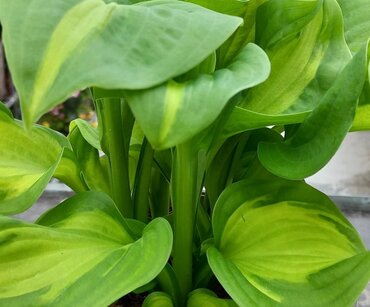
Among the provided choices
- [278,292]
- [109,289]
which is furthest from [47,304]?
[278,292]

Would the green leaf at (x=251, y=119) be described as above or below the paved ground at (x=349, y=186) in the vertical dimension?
above

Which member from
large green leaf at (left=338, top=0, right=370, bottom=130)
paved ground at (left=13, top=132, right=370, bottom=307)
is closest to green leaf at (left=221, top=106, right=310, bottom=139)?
large green leaf at (left=338, top=0, right=370, bottom=130)

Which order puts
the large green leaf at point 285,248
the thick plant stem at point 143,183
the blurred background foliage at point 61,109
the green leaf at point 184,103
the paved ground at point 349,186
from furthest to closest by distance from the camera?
the blurred background foliage at point 61,109, the paved ground at point 349,186, the thick plant stem at point 143,183, the large green leaf at point 285,248, the green leaf at point 184,103

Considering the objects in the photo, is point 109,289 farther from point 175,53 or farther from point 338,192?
point 338,192

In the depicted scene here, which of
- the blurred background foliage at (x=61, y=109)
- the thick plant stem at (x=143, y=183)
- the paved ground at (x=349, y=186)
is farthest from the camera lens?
the blurred background foliage at (x=61, y=109)

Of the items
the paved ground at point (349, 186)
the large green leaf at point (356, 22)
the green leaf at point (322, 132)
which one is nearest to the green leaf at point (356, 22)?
the large green leaf at point (356, 22)

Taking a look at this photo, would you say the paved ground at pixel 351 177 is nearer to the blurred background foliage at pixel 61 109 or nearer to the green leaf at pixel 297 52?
the green leaf at pixel 297 52
